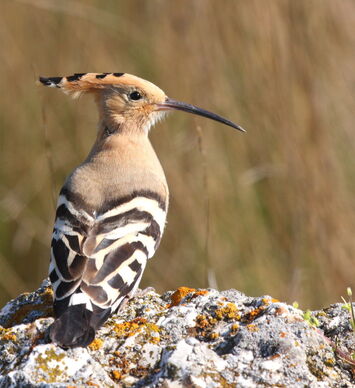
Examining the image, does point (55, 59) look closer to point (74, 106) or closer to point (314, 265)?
point (74, 106)

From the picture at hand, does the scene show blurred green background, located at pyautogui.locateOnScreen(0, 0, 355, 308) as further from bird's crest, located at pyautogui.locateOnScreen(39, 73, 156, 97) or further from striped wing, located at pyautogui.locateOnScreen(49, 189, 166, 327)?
striped wing, located at pyautogui.locateOnScreen(49, 189, 166, 327)


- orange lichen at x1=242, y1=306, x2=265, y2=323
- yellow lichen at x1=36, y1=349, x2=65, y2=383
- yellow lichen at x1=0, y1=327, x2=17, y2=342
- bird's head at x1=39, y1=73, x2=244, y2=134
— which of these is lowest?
yellow lichen at x1=36, y1=349, x2=65, y2=383

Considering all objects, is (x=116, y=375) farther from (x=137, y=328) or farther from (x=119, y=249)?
(x=119, y=249)

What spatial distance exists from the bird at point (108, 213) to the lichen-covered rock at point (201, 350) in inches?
2.6

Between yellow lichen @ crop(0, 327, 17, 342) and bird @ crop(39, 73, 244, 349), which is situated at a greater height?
bird @ crop(39, 73, 244, 349)

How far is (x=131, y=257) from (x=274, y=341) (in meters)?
0.59

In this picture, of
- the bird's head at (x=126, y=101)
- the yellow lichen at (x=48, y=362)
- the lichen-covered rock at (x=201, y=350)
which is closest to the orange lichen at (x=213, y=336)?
the lichen-covered rock at (x=201, y=350)

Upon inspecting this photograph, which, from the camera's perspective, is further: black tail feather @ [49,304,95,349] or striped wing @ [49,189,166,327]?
striped wing @ [49,189,166,327]

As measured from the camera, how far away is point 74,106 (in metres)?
3.96

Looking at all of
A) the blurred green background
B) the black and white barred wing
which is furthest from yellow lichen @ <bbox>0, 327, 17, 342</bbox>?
the blurred green background

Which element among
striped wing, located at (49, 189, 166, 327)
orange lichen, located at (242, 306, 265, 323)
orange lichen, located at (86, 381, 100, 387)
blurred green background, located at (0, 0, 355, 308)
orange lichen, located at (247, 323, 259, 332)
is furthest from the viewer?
blurred green background, located at (0, 0, 355, 308)

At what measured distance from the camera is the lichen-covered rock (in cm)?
154

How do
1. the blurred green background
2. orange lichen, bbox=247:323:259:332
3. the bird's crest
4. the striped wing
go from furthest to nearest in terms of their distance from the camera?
the blurred green background → the bird's crest → the striped wing → orange lichen, bbox=247:323:259:332

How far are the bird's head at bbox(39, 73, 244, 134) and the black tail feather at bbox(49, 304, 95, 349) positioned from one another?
49.8 inches
